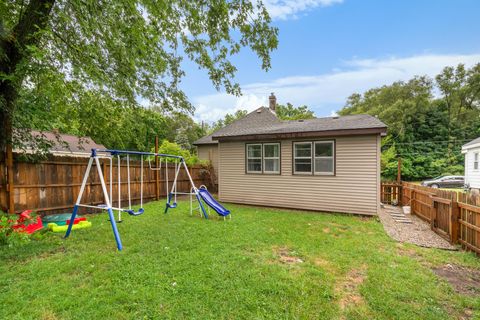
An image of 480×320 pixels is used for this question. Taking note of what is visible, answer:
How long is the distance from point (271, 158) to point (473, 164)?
15132 mm

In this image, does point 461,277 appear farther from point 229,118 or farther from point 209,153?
point 229,118

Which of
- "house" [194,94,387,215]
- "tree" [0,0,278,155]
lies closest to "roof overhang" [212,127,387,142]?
"house" [194,94,387,215]

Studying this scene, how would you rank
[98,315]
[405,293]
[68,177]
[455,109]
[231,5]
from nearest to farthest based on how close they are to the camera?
1. [98,315]
2. [405,293]
3. [231,5]
4. [68,177]
5. [455,109]

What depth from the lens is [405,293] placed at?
2992 mm

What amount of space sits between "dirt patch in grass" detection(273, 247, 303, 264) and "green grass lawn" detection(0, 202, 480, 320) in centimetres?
2

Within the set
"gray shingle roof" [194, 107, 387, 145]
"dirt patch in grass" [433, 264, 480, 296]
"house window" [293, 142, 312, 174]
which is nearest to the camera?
"dirt patch in grass" [433, 264, 480, 296]

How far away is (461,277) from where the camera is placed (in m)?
3.53

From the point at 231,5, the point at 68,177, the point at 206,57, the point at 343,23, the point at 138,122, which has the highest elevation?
the point at 343,23

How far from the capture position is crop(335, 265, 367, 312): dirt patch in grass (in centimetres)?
278

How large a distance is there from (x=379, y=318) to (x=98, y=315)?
2.87 m

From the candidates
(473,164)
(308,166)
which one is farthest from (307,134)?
(473,164)

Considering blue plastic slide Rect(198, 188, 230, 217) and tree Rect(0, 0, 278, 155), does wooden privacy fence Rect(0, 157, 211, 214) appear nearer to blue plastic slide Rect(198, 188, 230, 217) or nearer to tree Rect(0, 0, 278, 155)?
tree Rect(0, 0, 278, 155)

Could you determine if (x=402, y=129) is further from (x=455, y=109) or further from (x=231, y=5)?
(x=231, y=5)


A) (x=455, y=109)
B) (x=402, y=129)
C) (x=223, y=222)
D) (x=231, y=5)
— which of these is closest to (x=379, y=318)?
(x=223, y=222)
